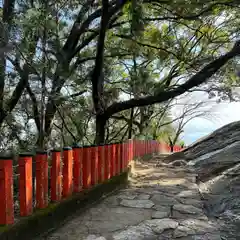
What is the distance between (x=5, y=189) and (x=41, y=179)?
669 millimetres

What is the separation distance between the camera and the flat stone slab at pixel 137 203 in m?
5.09

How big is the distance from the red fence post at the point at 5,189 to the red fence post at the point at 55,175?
97 cm

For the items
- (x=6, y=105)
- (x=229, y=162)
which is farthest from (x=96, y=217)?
(x=229, y=162)

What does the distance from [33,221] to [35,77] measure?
2854mm

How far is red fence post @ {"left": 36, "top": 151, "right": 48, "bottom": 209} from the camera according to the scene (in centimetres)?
357

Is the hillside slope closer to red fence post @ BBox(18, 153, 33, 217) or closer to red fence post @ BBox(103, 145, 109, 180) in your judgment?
red fence post @ BBox(103, 145, 109, 180)

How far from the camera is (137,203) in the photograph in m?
5.28

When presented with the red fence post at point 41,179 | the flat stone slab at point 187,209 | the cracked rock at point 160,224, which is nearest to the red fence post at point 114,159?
the flat stone slab at point 187,209

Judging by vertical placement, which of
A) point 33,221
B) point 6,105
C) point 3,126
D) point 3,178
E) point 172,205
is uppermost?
point 6,105

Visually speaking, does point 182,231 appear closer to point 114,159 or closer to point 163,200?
point 163,200

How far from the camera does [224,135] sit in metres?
12.1

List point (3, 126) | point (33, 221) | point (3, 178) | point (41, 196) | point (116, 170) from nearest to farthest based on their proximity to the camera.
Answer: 1. point (3, 178)
2. point (33, 221)
3. point (41, 196)
4. point (3, 126)
5. point (116, 170)

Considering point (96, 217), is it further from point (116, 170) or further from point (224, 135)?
point (224, 135)

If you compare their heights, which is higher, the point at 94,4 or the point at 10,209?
the point at 94,4
